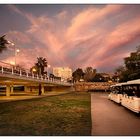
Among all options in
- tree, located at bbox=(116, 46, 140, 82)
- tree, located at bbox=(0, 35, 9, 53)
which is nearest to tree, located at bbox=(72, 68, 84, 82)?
tree, located at bbox=(116, 46, 140, 82)

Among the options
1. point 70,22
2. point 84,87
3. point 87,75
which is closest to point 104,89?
point 84,87

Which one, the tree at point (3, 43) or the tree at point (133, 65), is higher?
the tree at point (3, 43)

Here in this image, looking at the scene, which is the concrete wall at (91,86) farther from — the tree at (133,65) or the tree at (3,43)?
the tree at (3,43)

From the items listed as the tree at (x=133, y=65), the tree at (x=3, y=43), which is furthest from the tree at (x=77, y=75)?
the tree at (x=3, y=43)

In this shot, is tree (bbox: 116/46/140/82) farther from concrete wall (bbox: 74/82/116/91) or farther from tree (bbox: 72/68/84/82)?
tree (bbox: 72/68/84/82)

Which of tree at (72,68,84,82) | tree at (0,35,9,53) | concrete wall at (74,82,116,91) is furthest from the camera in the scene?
tree at (72,68,84,82)

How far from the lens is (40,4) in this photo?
14.2m

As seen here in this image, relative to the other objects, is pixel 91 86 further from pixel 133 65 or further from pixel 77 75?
pixel 133 65

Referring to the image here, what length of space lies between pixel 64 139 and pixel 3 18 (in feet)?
30.4

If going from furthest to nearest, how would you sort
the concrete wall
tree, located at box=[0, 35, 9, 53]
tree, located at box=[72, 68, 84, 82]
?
tree, located at box=[72, 68, 84, 82], the concrete wall, tree, located at box=[0, 35, 9, 53]

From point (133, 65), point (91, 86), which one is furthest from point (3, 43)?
point (91, 86)

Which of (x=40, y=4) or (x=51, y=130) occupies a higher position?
(x=40, y=4)
